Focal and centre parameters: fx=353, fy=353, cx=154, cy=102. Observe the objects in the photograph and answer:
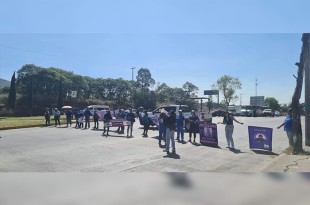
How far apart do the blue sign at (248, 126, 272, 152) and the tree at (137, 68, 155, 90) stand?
21.5ft

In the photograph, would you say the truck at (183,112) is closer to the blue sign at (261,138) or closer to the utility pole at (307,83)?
the blue sign at (261,138)

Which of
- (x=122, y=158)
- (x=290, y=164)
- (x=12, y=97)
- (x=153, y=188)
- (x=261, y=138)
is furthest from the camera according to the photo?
(x=12, y=97)

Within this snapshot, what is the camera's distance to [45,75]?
2648 cm

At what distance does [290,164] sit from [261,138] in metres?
3.77

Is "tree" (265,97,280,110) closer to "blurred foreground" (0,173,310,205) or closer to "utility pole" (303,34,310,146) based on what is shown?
"utility pole" (303,34,310,146)

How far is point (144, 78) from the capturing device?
20000mm

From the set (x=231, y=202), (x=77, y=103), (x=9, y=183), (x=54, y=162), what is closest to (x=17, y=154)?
(x=54, y=162)

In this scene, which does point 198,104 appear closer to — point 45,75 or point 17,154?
point 45,75

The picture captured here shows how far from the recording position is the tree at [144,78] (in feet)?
61.5

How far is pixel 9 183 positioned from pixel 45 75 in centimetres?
1977

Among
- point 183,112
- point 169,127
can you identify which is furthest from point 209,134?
point 183,112

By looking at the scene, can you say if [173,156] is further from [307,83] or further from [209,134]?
[307,83]

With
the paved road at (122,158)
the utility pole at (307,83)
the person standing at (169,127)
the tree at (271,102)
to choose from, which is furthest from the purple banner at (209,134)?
the tree at (271,102)

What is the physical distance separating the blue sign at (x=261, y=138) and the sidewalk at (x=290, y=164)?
1.52 meters
